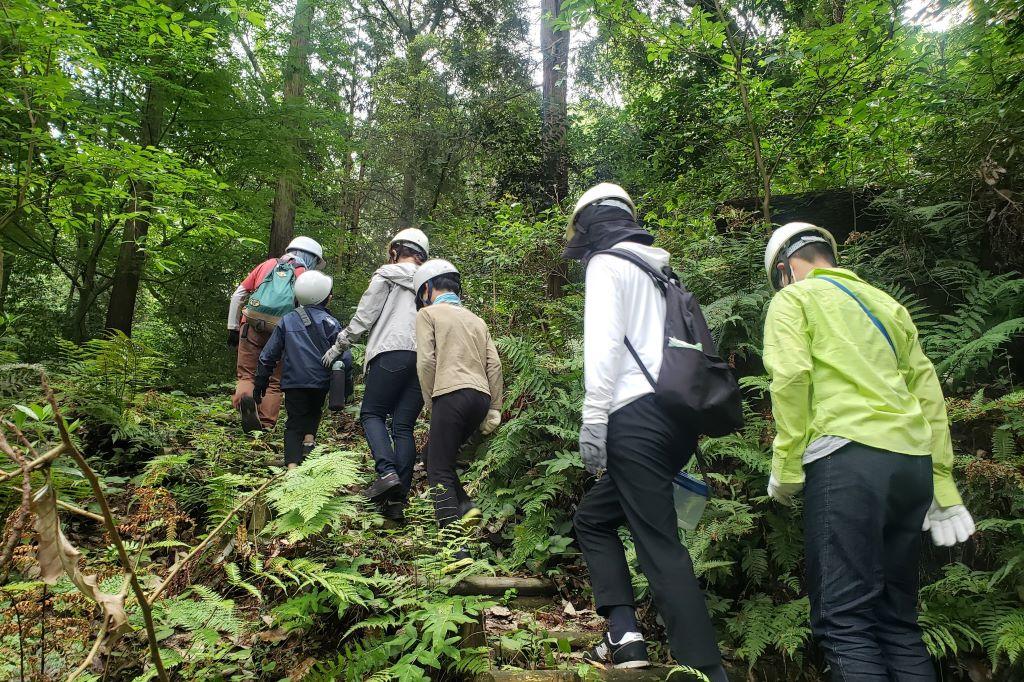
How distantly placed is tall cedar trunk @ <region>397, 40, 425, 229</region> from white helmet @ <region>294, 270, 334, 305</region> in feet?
30.8

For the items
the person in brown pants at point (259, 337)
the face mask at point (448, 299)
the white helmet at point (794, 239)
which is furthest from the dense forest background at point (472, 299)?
the white helmet at point (794, 239)

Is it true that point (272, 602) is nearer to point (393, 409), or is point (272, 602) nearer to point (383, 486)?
point (383, 486)

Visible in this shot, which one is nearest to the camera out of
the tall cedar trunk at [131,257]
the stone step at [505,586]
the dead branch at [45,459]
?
the dead branch at [45,459]

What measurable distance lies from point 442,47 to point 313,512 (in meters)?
15.2

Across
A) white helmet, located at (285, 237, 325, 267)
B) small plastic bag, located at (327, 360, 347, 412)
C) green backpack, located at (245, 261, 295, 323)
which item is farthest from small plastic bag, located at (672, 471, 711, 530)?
white helmet, located at (285, 237, 325, 267)

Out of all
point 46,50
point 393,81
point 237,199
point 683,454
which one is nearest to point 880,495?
point 683,454

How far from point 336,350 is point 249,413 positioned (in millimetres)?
1844

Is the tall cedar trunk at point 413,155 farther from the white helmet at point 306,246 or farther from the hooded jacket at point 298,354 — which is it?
the hooded jacket at point 298,354

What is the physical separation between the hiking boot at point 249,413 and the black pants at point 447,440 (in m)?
2.86

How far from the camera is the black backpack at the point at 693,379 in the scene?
3.10 m

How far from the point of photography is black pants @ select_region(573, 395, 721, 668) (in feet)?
9.62

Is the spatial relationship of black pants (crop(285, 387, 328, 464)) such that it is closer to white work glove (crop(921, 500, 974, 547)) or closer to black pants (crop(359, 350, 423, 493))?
black pants (crop(359, 350, 423, 493))

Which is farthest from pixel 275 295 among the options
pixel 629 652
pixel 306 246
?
pixel 629 652

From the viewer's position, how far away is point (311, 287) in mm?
5824
